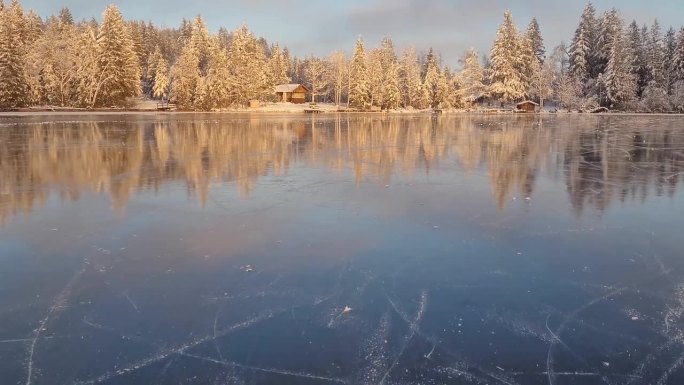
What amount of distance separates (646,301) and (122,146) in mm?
18872

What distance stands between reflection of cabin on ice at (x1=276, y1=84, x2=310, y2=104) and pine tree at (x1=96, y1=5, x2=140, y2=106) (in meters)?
30.7

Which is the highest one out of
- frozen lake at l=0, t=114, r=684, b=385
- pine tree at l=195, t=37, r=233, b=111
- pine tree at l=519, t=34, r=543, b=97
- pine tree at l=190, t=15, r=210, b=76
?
pine tree at l=190, t=15, r=210, b=76

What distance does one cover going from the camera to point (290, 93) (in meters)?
95.4

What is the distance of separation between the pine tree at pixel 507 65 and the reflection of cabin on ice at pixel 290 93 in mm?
34842

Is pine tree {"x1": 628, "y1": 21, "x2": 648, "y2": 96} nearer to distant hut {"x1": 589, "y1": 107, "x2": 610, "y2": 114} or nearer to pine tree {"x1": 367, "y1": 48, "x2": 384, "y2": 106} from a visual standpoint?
distant hut {"x1": 589, "y1": 107, "x2": 610, "y2": 114}

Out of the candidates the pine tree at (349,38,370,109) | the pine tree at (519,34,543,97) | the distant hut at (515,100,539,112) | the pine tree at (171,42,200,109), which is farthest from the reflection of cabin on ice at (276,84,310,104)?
the pine tree at (519,34,543,97)

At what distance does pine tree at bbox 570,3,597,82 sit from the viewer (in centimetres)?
8238

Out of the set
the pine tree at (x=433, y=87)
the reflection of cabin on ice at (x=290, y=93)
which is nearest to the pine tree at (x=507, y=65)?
the pine tree at (x=433, y=87)

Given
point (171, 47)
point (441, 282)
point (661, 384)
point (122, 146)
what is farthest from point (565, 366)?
point (171, 47)

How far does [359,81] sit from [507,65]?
953 inches

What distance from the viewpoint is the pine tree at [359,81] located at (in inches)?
3287

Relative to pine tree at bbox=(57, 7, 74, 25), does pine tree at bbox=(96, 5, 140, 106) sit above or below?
below

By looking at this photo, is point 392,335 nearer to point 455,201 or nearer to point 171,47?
point 455,201

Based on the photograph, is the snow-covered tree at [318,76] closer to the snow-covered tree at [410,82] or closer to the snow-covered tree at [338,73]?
the snow-covered tree at [338,73]
